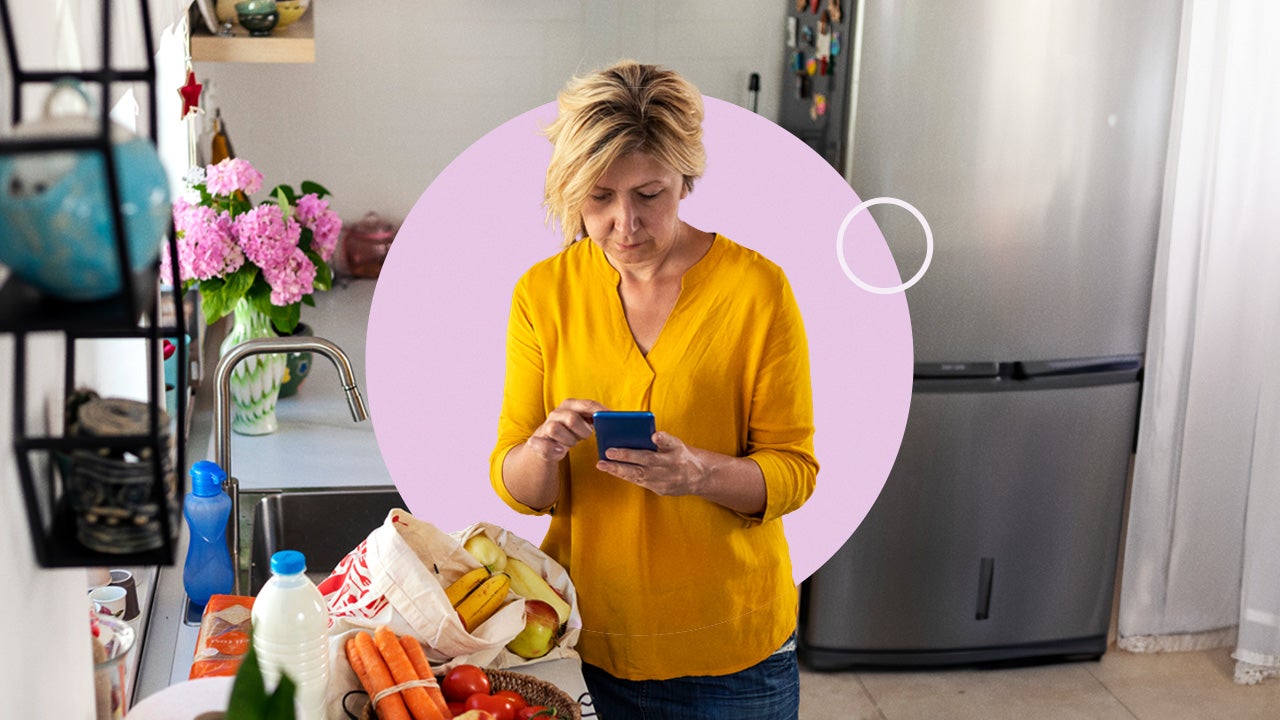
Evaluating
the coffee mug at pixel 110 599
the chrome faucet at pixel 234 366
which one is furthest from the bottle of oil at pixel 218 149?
the coffee mug at pixel 110 599

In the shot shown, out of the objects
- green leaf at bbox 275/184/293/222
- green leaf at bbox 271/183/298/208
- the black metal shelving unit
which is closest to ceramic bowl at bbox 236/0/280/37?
green leaf at bbox 271/183/298/208

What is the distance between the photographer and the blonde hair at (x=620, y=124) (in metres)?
1.53

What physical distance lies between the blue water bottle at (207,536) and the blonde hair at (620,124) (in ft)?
1.99

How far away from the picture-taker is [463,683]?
1406 millimetres

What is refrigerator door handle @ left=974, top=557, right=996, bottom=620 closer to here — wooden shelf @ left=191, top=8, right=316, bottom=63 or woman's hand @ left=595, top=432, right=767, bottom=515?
woman's hand @ left=595, top=432, right=767, bottom=515

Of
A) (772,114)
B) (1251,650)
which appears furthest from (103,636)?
(1251,650)

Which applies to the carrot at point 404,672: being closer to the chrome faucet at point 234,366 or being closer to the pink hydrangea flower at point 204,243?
the chrome faucet at point 234,366

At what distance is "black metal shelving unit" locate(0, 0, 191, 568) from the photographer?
0.59 m

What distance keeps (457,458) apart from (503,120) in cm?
166

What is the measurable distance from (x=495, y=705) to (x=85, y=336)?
769 mm

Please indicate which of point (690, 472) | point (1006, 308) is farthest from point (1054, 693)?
point (690, 472)

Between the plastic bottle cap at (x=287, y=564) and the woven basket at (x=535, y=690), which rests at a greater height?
the plastic bottle cap at (x=287, y=564)

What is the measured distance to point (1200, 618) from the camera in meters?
3.33

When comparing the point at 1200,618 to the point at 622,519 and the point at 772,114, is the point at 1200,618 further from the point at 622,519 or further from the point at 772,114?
the point at 622,519
